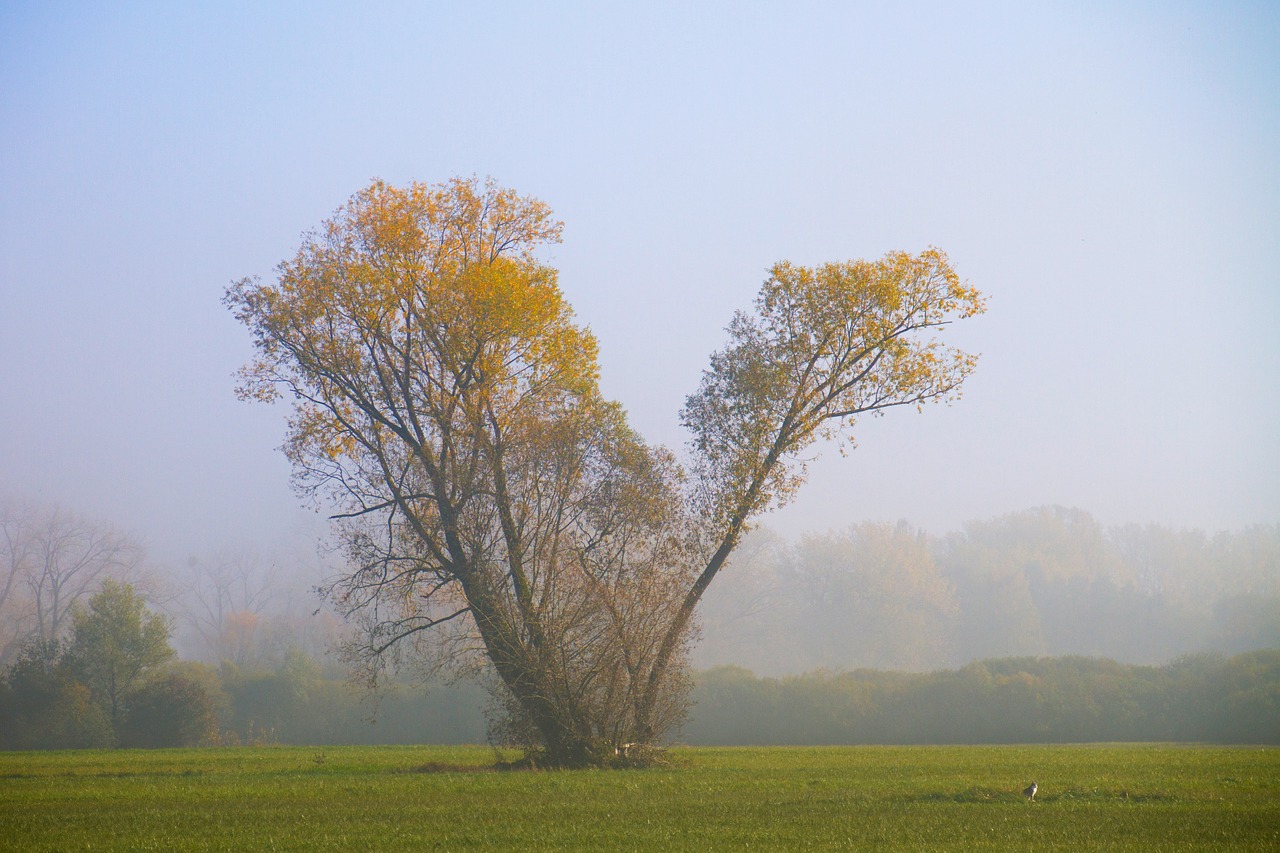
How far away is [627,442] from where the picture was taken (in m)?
23.9

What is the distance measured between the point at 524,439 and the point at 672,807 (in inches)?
450

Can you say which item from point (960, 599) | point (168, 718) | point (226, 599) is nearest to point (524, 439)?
point (168, 718)

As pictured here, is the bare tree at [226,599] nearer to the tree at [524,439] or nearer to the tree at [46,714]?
the tree at [46,714]

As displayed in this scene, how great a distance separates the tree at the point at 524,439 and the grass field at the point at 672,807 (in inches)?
130

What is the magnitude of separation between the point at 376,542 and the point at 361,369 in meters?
4.86

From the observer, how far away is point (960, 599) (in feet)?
314

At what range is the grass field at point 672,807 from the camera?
1077 cm

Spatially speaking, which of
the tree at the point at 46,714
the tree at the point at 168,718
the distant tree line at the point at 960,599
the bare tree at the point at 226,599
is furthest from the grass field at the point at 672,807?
the bare tree at the point at 226,599

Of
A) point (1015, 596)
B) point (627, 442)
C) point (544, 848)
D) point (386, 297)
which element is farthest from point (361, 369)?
point (1015, 596)

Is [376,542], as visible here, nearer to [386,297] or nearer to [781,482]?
[386,297]

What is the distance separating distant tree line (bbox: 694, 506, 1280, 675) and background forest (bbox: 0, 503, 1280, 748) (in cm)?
24

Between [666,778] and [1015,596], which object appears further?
[1015,596]

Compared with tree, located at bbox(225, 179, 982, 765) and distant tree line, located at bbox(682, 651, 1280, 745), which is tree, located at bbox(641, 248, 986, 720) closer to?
tree, located at bbox(225, 179, 982, 765)

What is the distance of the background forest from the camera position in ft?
158
